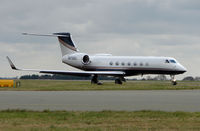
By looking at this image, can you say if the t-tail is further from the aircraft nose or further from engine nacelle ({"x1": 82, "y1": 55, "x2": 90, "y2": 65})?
the aircraft nose

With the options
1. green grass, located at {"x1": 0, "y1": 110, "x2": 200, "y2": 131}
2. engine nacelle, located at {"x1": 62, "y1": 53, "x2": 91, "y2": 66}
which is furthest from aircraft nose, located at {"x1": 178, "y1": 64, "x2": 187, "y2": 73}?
green grass, located at {"x1": 0, "y1": 110, "x2": 200, "y2": 131}

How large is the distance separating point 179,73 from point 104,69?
900 centimetres

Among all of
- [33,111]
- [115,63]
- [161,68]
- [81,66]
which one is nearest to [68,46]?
[81,66]

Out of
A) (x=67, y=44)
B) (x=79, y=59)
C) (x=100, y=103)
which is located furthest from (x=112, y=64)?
(x=100, y=103)

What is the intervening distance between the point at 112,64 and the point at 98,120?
41.8 metres

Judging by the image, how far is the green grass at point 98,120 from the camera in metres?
11.7

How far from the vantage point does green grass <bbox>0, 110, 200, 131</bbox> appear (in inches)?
462

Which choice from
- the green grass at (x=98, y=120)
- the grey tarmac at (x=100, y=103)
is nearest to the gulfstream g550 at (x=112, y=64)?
the grey tarmac at (x=100, y=103)

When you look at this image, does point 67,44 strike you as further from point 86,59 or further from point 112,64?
point 112,64

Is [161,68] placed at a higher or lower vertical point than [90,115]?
higher

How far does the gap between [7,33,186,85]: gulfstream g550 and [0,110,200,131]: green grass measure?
32896 mm

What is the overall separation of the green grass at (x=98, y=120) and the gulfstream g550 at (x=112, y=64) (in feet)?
108

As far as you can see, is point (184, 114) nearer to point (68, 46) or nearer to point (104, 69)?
point (104, 69)

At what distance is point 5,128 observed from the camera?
11539 mm
